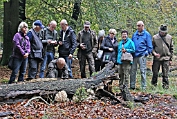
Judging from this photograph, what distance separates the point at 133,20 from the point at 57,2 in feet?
11.3

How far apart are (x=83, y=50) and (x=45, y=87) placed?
3.24 meters

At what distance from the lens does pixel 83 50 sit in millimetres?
9539

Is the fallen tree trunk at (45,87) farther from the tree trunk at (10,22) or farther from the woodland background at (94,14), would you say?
the tree trunk at (10,22)

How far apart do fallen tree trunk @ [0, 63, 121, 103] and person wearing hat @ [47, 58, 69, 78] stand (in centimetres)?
72

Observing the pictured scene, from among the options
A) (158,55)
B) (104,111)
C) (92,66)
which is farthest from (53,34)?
(104,111)

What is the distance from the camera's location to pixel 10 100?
6.15m

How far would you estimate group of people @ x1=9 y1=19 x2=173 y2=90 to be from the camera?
25.6ft

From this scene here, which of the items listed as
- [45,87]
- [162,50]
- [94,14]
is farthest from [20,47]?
[94,14]

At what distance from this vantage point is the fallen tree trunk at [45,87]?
20.2 ft

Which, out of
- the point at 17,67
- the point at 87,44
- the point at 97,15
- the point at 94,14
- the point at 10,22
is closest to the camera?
the point at 17,67

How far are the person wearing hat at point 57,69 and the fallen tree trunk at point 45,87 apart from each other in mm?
718

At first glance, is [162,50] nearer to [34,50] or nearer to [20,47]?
[34,50]

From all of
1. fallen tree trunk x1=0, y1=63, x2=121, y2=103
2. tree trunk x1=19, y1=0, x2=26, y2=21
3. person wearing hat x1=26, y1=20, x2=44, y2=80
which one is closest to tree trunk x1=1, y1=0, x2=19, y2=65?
tree trunk x1=19, y1=0, x2=26, y2=21

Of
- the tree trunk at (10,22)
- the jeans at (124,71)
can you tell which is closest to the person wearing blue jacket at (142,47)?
the jeans at (124,71)
